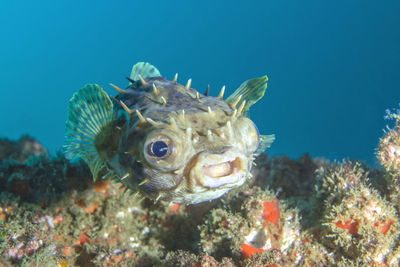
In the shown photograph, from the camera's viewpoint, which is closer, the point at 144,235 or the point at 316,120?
the point at 144,235

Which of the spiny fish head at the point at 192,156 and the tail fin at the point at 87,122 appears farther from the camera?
the tail fin at the point at 87,122

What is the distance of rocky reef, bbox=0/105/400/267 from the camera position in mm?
3428

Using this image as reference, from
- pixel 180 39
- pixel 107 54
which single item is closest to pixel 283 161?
pixel 180 39

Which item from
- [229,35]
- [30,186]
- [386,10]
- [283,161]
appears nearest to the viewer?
[30,186]

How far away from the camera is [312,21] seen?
336 ft

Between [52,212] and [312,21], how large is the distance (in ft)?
386

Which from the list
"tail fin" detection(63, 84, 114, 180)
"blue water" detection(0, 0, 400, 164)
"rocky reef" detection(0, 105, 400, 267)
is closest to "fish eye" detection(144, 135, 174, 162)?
"tail fin" detection(63, 84, 114, 180)

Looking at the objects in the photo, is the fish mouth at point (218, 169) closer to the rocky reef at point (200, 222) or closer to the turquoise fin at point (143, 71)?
the rocky reef at point (200, 222)

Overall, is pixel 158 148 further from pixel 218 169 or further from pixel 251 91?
pixel 251 91

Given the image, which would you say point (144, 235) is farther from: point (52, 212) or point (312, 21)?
point (312, 21)

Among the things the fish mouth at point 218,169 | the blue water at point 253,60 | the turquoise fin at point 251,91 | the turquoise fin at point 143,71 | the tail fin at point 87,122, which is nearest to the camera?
the fish mouth at point 218,169

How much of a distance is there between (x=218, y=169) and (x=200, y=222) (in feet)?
7.43

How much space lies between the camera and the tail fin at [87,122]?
Result: 3018mm

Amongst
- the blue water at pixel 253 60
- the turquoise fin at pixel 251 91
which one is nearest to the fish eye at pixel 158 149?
the turquoise fin at pixel 251 91
